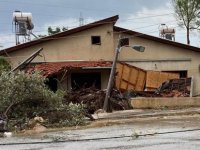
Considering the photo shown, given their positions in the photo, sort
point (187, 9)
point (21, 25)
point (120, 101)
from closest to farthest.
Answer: point (120, 101)
point (21, 25)
point (187, 9)

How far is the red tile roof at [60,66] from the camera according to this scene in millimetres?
26919

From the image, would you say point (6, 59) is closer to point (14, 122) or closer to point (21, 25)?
point (21, 25)

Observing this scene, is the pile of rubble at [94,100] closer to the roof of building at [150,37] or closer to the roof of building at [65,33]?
the roof of building at [65,33]

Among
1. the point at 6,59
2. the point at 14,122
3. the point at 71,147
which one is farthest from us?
the point at 6,59

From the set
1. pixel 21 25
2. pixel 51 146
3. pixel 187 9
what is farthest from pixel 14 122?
pixel 187 9

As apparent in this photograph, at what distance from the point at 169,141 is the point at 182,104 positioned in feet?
43.2

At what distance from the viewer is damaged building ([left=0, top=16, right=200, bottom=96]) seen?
29547 millimetres

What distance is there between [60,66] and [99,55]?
356cm

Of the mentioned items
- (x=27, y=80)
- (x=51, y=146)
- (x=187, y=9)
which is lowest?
(x=51, y=146)

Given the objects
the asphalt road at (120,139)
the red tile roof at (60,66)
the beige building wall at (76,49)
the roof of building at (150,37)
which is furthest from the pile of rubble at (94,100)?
the asphalt road at (120,139)

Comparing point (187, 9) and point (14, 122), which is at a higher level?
point (187, 9)

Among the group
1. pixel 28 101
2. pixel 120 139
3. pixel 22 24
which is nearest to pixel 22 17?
pixel 22 24

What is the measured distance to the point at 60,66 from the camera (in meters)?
27.9

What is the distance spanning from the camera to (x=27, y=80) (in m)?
19.0
